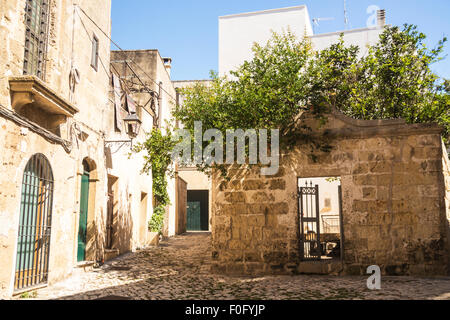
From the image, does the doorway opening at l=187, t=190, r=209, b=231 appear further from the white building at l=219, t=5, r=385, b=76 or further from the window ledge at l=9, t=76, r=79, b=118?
the window ledge at l=9, t=76, r=79, b=118

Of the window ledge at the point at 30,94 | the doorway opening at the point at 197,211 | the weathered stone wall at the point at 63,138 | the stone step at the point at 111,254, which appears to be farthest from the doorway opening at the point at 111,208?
the doorway opening at the point at 197,211

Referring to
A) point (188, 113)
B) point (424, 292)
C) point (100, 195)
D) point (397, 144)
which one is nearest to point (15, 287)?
point (100, 195)

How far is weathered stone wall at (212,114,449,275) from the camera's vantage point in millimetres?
8008

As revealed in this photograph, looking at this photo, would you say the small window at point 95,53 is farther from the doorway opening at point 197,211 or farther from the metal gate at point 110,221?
the doorway opening at point 197,211

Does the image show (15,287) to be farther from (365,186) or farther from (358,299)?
(365,186)

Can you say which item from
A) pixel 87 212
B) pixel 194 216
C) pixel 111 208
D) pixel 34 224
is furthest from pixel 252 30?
pixel 34 224

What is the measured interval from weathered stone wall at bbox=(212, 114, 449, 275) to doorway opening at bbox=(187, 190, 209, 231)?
1768 centimetres

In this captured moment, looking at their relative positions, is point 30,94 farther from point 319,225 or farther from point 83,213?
point 319,225

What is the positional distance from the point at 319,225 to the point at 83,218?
5.64 metres

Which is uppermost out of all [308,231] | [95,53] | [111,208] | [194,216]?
[95,53]

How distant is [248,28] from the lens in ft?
73.2
